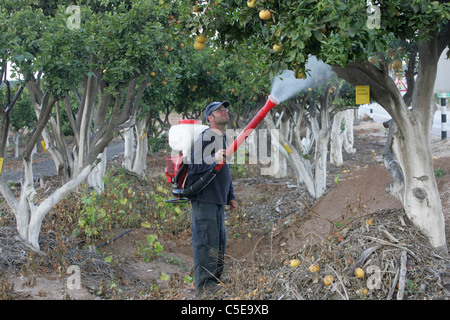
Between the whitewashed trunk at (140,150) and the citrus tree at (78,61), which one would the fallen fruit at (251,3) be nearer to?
the citrus tree at (78,61)

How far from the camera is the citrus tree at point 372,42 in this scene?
3152mm

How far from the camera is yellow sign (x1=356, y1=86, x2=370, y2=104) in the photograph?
4.14 m

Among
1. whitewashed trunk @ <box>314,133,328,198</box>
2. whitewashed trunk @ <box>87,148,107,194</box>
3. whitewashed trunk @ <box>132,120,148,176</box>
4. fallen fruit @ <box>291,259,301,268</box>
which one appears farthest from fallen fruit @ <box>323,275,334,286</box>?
whitewashed trunk @ <box>132,120,148,176</box>

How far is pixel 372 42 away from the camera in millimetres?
3217

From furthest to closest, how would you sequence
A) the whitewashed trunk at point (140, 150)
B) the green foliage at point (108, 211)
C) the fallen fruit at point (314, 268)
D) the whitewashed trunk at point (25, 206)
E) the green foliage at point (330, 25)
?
the whitewashed trunk at point (140, 150) < the green foliage at point (108, 211) < the whitewashed trunk at point (25, 206) < the fallen fruit at point (314, 268) < the green foliage at point (330, 25)

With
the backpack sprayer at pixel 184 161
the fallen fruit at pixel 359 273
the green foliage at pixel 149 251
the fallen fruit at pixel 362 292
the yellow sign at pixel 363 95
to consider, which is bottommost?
the green foliage at pixel 149 251

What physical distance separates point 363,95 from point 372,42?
0.99 meters

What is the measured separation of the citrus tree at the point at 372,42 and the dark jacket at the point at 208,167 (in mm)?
954

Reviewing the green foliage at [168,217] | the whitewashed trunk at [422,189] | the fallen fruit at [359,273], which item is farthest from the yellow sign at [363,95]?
the green foliage at [168,217]

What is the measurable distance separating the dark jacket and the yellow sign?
1300 mm

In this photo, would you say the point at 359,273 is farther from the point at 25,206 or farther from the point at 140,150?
the point at 140,150

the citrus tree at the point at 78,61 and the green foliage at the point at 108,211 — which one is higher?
the citrus tree at the point at 78,61

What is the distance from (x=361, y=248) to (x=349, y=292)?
0.52m

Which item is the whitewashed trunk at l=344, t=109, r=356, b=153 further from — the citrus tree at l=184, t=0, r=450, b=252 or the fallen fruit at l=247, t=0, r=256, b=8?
the fallen fruit at l=247, t=0, r=256, b=8
